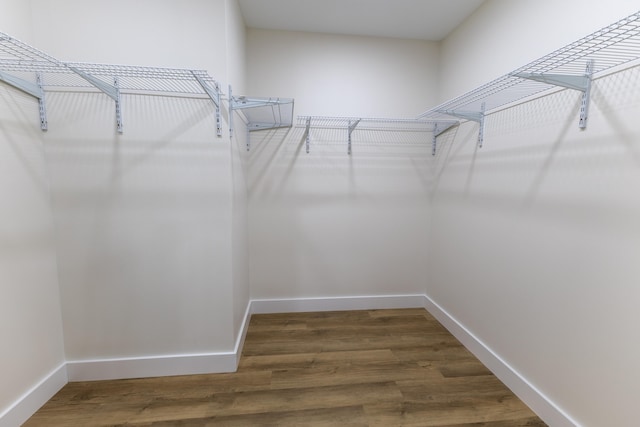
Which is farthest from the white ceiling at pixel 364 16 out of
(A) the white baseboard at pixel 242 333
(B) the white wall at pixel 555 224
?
(A) the white baseboard at pixel 242 333

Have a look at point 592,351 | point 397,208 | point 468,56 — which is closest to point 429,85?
point 468,56

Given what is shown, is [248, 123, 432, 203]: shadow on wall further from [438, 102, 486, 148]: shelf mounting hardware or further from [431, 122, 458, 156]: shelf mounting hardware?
[438, 102, 486, 148]: shelf mounting hardware

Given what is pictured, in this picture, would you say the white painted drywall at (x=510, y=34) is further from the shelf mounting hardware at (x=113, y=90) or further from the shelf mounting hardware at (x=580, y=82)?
the shelf mounting hardware at (x=113, y=90)

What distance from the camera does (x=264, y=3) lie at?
202 cm

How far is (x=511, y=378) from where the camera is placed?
5.63 feet

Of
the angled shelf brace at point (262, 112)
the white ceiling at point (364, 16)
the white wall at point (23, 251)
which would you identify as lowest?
the white wall at point (23, 251)

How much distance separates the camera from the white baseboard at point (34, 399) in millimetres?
1382

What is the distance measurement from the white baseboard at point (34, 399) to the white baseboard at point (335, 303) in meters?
1.33

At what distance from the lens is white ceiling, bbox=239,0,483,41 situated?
202 centimetres

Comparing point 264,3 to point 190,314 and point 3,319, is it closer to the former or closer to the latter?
point 190,314

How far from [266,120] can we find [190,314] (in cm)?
155

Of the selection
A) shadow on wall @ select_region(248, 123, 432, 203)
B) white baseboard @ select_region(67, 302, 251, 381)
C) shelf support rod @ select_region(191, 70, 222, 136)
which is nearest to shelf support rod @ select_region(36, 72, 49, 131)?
shelf support rod @ select_region(191, 70, 222, 136)

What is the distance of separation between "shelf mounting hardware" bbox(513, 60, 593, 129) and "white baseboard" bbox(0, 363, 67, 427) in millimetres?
2830

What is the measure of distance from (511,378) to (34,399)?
8.72 ft
